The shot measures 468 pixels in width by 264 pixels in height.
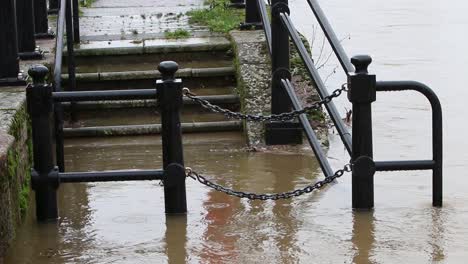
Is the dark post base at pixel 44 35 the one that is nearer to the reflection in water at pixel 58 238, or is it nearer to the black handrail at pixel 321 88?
the black handrail at pixel 321 88

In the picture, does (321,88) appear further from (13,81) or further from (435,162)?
(13,81)

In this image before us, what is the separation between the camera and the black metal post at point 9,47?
25.3 ft

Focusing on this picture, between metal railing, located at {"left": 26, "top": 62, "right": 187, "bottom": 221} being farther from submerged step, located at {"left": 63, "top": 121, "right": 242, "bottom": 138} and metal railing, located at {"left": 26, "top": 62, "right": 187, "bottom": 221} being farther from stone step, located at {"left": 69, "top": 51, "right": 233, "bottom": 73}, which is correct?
stone step, located at {"left": 69, "top": 51, "right": 233, "bottom": 73}

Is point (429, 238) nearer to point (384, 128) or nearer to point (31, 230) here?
point (31, 230)

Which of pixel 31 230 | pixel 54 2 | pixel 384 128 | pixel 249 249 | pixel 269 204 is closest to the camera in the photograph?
pixel 249 249

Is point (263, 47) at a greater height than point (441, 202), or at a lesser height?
greater

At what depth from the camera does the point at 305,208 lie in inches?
285

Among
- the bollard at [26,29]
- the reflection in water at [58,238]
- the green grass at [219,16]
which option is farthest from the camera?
the green grass at [219,16]

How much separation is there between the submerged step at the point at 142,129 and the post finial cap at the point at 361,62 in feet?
9.62

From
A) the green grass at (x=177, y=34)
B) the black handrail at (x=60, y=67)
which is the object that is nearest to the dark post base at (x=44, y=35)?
the black handrail at (x=60, y=67)

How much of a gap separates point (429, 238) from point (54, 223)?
93.8 inches

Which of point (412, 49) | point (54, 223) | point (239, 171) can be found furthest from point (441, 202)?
point (412, 49)

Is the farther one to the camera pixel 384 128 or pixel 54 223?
pixel 384 128

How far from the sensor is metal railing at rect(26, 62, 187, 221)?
6.81 metres
